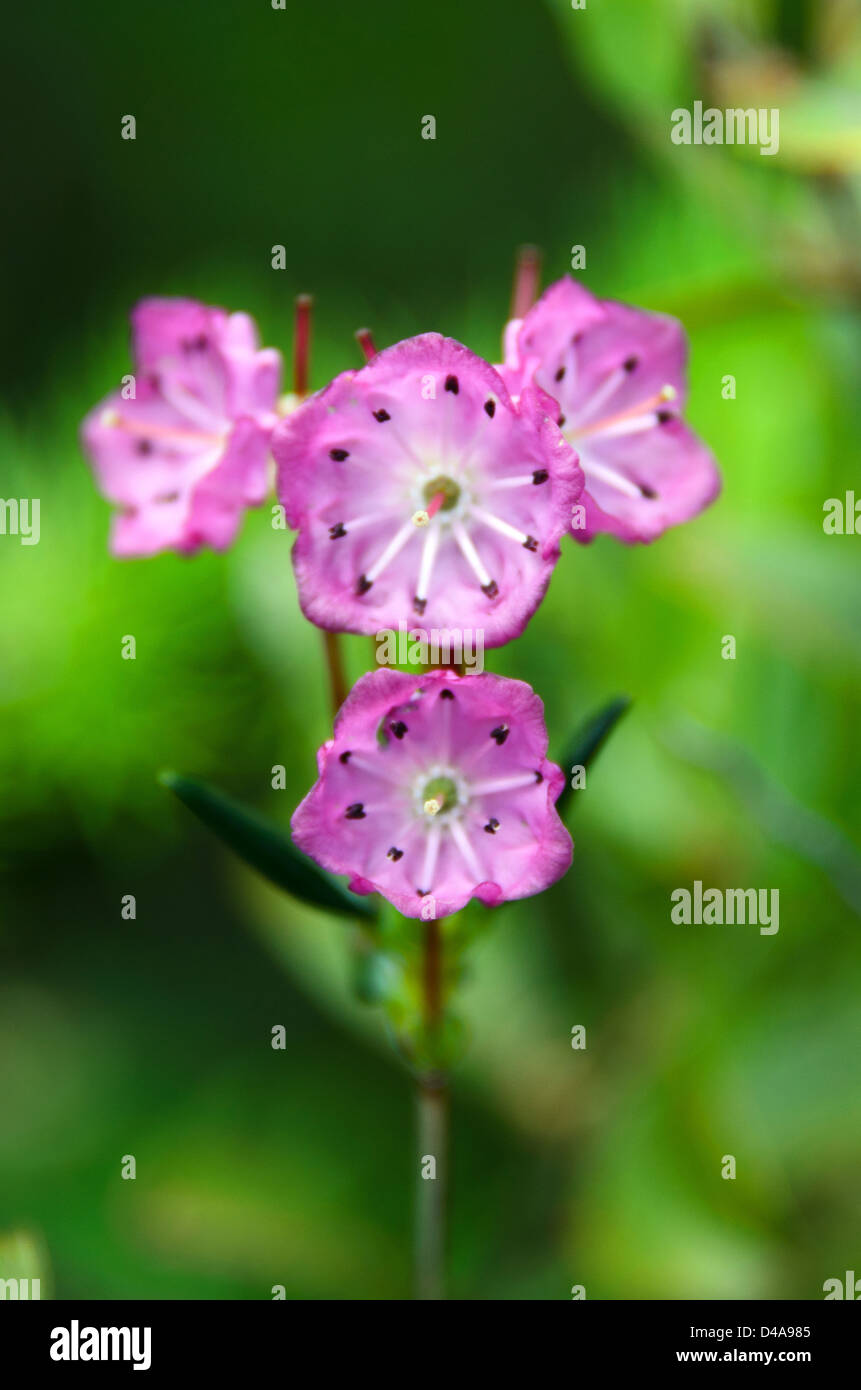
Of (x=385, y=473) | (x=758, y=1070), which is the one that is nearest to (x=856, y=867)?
(x=758, y=1070)

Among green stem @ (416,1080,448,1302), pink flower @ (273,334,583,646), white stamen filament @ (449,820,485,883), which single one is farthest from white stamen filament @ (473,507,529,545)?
green stem @ (416,1080,448,1302)

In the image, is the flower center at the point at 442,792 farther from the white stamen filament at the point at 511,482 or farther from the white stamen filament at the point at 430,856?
the white stamen filament at the point at 511,482

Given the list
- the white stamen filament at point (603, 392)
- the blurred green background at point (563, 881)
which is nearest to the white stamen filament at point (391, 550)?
the white stamen filament at point (603, 392)

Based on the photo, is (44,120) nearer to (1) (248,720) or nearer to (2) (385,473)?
(1) (248,720)

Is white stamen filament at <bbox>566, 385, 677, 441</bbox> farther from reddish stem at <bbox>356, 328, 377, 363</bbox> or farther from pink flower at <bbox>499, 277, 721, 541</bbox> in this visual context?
reddish stem at <bbox>356, 328, 377, 363</bbox>

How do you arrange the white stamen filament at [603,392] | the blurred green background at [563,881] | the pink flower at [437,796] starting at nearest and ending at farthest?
the pink flower at [437,796]
the white stamen filament at [603,392]
the blurred green background at [563,881]
